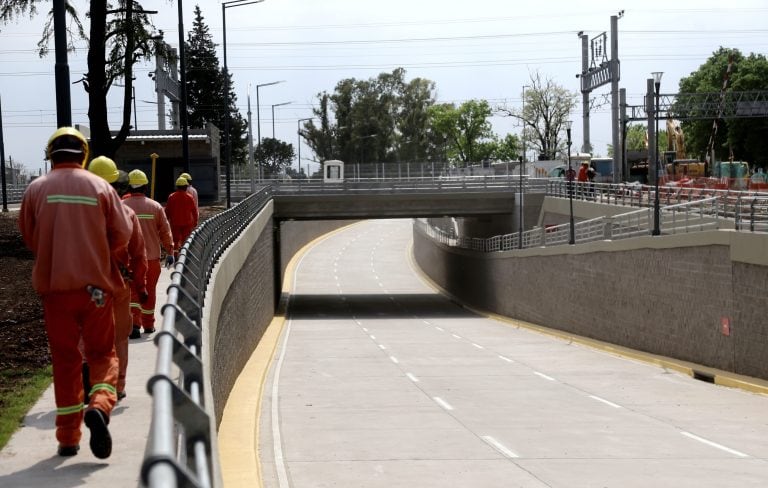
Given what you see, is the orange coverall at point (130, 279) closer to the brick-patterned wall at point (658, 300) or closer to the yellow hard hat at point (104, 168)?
the yellow hard hat at point (104, 168)

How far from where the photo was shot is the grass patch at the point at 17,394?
374 inches

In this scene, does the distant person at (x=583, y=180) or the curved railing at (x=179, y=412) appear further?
the distant person at (x=583, y=180)

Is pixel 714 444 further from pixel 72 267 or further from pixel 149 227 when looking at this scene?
pixel 72 267

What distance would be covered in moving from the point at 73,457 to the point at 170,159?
53487 millimetres

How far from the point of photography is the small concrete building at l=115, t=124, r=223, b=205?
60875 mm

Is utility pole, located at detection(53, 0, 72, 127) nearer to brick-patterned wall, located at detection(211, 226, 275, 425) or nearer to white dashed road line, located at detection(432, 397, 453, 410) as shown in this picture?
brick-patterned wall, located at detection(211, 226, 275, 425)

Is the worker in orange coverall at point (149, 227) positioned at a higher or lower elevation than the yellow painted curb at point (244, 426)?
higher

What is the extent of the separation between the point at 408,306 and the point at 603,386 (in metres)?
36.3

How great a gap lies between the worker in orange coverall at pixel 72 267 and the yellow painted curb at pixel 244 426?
4.14 m

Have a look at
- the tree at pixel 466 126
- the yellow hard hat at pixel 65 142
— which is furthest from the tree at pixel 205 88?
the yellow hard hat at pixel 65 142

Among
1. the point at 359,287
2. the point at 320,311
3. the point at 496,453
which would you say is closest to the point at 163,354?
the point at 496,453

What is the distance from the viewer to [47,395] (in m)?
11.2

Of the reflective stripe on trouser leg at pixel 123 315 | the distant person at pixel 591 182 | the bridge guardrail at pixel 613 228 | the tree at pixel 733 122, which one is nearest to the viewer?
the reflective stripe on trouser leg at pixel 123 315

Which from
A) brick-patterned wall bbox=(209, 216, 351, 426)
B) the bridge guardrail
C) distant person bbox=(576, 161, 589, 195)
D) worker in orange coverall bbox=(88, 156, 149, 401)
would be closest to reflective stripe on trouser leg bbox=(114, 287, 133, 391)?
worker in orange coverall bbox=(88, 156, 149, 401)
